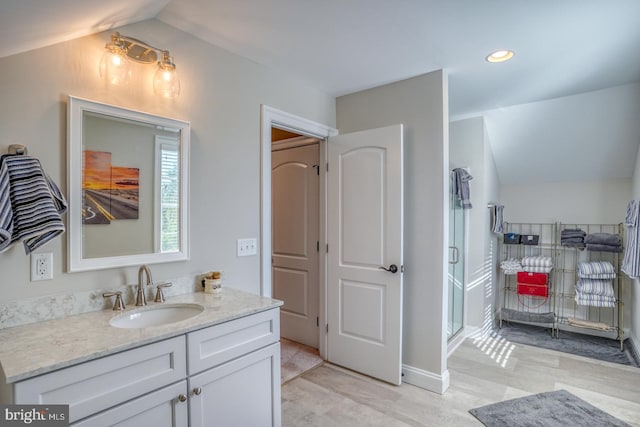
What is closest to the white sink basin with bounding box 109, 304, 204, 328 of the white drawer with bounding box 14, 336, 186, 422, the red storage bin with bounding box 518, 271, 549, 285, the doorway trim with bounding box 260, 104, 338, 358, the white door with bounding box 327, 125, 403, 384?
the white drawer with bounding box 14, 336, 186, 422

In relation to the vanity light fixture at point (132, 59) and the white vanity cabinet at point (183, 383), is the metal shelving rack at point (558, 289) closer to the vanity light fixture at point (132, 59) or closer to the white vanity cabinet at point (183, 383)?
the white vanity cabinet at point (183, 383)

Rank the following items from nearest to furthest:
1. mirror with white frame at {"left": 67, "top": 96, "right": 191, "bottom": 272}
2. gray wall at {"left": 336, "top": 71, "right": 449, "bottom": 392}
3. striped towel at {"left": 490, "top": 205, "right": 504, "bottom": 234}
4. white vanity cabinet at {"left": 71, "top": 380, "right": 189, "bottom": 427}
A: white vanity cabinet at {"left": 71, "top": 380, "right": 189, "bottom": 427} < mirror with white frame at {"left": 67, "top": 96, "right": 191, "bottom": 272} < gray wall at {"left": 336, "top": 71, "right": 449, "bottom": 392} < striped towel at {"left": 490, "top": 205, "right": 504, "bottom": 234}

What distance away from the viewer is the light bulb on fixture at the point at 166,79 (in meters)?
1.82

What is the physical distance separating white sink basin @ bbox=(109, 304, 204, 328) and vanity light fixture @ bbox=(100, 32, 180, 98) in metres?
1.17

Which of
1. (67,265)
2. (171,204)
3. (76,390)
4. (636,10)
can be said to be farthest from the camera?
(171,204)

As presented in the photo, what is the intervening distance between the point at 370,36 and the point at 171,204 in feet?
5.08

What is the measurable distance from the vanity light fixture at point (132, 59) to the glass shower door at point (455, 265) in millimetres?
2756

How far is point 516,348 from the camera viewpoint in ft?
11.3

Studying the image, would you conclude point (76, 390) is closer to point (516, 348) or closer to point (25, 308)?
point (25, 308)

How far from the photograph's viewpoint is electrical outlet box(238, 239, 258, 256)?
7.44ft

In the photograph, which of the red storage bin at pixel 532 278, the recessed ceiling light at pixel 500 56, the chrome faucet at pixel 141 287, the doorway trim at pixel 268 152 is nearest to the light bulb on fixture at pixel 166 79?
the doorway trim at pixel 268 152

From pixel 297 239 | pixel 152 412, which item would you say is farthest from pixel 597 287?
pixel 152 412

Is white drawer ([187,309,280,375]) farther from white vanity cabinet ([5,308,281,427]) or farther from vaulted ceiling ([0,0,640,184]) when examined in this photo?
vaulted ceiling ([0,0,640,184])

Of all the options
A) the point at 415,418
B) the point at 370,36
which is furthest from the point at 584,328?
the point at 370,36
